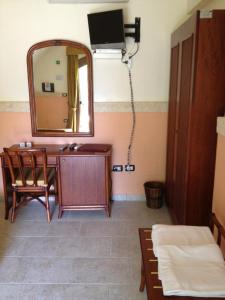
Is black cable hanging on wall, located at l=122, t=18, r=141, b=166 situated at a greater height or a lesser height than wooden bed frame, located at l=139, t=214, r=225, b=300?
greater

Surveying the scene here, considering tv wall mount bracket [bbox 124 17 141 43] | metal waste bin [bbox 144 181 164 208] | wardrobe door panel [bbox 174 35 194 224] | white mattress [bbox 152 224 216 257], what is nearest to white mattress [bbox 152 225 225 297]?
white mattress [bbox 152 224 216 257]

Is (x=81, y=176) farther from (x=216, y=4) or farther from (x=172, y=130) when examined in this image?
(x=216, y=4)

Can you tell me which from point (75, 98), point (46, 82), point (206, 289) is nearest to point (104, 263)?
point (206, 289)

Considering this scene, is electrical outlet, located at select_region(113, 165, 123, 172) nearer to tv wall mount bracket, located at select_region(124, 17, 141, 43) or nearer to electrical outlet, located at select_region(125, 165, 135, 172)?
electrical outlet, located at select_region(125, 165, 135, 172)

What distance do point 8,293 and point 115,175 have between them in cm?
181

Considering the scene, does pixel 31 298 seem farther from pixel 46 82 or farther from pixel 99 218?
pixel 46 82

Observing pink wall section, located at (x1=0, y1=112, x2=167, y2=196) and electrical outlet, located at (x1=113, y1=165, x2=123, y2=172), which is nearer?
pink wall section, located at (x1=0, y1=112, x2=167, y2=196)

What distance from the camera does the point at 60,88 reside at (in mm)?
3197

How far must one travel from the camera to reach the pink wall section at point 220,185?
6.17ft

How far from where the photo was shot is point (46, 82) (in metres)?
3.19

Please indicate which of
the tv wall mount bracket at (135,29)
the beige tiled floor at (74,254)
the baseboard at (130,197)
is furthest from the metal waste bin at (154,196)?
the tv wall mount bracket at (135,29)

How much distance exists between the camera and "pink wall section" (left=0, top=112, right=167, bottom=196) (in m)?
3.31

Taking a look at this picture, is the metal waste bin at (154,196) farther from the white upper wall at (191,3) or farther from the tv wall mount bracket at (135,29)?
the white upper wall at (191,3)

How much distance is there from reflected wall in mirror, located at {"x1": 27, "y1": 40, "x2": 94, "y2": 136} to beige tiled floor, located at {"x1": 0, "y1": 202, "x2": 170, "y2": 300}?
3.31 feet
